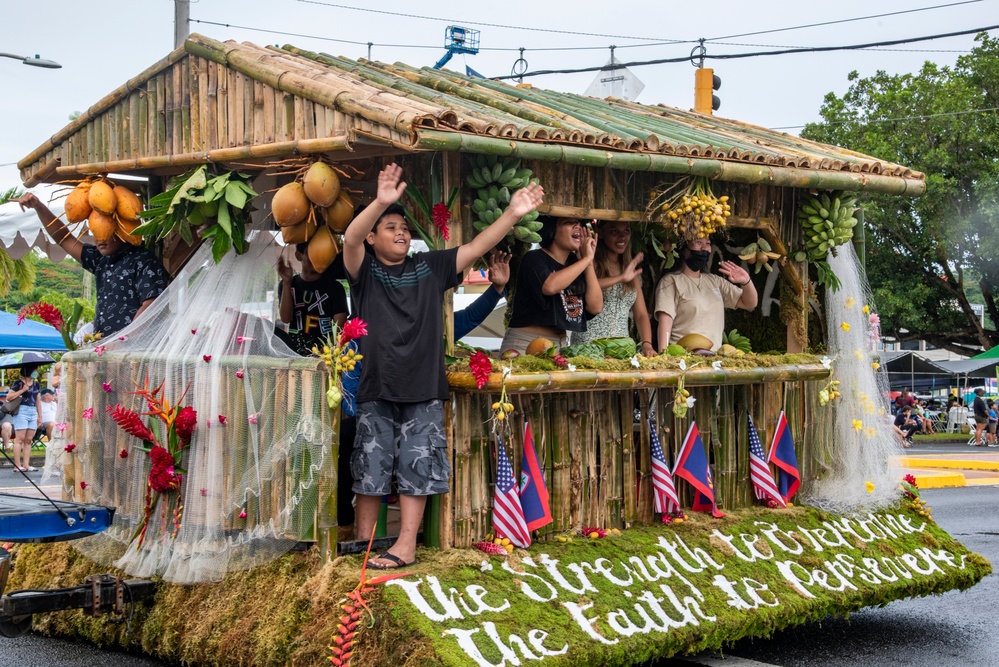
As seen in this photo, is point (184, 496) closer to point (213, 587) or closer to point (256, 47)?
point (213, 587)

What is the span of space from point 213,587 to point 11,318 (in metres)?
14.9

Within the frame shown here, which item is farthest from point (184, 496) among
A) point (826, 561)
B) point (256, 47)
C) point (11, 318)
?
point (11, 318)

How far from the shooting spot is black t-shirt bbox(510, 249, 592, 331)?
23.3 ft

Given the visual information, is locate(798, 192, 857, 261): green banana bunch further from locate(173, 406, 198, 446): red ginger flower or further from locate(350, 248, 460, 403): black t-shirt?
locate(173, 406, 198, 446): red ginger flower

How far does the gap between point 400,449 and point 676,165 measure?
233cm

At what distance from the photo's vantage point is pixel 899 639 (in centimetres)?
737

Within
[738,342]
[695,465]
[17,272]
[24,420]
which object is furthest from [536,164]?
[24,420]

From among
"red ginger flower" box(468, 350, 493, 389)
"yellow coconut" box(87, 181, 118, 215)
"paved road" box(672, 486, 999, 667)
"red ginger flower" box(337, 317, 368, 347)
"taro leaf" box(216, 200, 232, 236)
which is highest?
"yellow coconut" box(87, 181, 118, 215)

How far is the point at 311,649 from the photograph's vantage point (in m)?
5.47

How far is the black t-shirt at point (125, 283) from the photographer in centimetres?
743

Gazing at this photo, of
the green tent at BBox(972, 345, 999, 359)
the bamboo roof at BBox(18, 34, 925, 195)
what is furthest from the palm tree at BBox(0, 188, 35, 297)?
the green tent at BBox(972, 345, 999, 359)

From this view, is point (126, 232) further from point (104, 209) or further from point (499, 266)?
point (499, 266)

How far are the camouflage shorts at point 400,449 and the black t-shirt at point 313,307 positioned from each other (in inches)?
59.7

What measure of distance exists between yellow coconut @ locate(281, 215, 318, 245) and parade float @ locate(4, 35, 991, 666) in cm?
1
